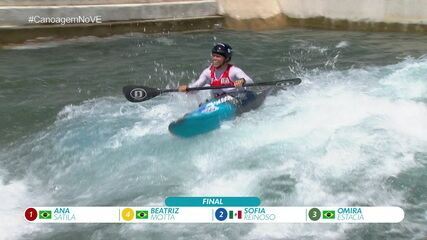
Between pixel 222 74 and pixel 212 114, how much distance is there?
879mm

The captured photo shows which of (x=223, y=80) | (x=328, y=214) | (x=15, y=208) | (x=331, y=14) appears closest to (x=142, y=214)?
(x=15, y=208)

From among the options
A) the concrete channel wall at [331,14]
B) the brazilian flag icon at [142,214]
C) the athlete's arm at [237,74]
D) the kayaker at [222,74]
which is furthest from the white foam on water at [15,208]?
the concrete channel wall at [331,14]

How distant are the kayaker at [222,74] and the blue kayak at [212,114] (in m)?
0.18

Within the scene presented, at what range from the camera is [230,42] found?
13336 mm

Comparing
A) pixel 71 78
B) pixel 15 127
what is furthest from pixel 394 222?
pixel 71 78

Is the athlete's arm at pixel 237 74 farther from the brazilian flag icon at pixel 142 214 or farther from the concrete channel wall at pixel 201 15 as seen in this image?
the concrete channel wall at pixel 201 15

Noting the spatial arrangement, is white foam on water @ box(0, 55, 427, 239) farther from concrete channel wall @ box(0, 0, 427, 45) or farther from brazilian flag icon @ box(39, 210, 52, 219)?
concrete channel wall @ box(0, 0, 427, 45)

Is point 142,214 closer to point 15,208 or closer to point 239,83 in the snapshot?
point 15,208

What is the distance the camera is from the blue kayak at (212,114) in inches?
285

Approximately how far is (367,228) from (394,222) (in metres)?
0.29

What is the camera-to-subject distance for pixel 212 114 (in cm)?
739

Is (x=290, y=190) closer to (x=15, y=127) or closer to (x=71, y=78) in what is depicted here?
(x=15, y=127)

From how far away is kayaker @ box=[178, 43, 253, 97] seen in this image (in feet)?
25.4

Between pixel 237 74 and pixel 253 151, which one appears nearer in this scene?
pixel 253 151
